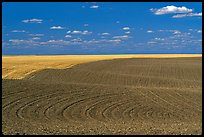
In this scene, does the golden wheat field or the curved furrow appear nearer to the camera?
the golden wheat field

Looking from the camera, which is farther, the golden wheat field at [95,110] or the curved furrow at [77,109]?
the curved furrow at [77,109]

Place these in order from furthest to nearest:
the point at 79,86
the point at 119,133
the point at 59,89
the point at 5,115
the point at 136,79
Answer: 1. the point at 136,79
2. the point at 79,86
3. the point at 59,89
4. the point at 5,115
5. the point at 119,133

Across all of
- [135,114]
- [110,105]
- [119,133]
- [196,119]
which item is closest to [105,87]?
[110,105]

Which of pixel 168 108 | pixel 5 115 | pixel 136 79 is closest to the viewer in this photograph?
pixel 5 115

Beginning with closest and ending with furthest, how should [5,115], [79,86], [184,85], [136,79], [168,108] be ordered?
[5,115], [168,108], [79,86], [184,85], [136,79]

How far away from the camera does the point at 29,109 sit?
13914mm

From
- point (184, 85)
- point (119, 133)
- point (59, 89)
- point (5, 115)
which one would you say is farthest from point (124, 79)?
point (119, 133)

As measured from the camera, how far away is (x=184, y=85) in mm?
25094

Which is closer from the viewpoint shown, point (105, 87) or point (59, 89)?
point (59, 89)

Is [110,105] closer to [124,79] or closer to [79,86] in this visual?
[79,86]

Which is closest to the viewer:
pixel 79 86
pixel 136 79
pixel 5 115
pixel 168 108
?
pixel 5 115

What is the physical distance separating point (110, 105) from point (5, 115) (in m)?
4.67

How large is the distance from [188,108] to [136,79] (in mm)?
11951

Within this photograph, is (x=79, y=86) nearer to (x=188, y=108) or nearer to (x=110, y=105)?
(x=110, y=105)
